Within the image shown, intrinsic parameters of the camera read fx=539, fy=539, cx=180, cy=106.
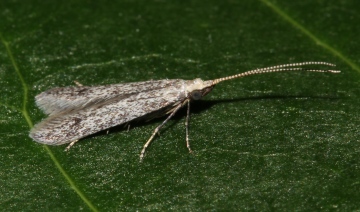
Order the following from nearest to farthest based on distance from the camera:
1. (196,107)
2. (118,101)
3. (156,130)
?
1. (156,130)
2. (118,101)
3. (196,107)

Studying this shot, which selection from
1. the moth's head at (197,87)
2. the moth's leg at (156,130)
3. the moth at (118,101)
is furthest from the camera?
the moth's head at (197,87)

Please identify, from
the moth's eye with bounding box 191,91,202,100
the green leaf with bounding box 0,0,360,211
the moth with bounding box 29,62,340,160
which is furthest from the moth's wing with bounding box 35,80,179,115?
the moth's eye with bounding box 191,91,202,100

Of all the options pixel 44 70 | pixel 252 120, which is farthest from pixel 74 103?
pixel 252 120

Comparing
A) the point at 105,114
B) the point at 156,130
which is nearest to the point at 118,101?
the point at 105,114

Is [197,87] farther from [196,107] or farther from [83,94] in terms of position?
[83,94]

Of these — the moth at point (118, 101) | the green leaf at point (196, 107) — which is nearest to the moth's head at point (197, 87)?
the moth at point (118, 101)

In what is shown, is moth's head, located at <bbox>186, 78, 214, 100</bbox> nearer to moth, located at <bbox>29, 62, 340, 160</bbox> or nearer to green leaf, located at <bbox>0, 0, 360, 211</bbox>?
moth, located at <bbox>29, 62, 340, 160</bbox>

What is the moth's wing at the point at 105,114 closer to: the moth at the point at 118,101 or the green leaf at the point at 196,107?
the moth at the point at 118,101
